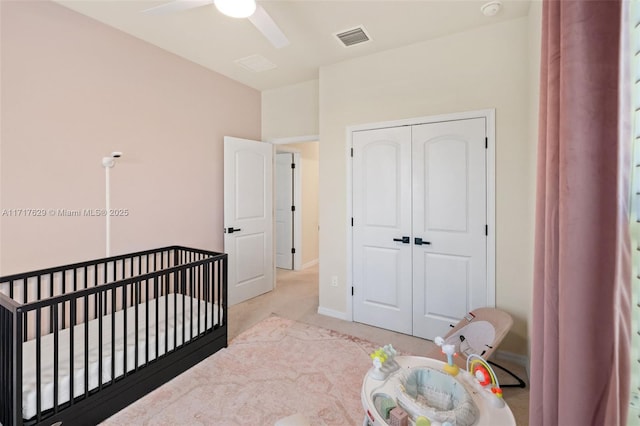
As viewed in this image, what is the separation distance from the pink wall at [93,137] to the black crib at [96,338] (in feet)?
0.60

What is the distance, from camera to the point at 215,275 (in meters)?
2.68

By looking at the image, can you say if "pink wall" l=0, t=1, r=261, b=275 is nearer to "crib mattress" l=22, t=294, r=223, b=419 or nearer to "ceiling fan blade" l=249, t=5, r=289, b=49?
"crib mattress" l=22, t=294, r=223, b=419

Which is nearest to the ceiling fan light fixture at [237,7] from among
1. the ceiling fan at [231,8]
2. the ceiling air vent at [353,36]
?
the ceiling fan at [231,8]

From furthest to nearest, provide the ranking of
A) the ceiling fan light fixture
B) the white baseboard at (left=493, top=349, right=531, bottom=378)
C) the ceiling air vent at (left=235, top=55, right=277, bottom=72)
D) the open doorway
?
1. the open doorway
2. the ceiling air vent at (left=235, top=55, right=277, bottom=72)
3. the white baseboard at (left=493, top=349, right=531, bottom=378)
4. the ceiling fan light fixture

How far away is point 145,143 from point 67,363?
189 centimetres

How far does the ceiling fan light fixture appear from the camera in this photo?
176 centimetres

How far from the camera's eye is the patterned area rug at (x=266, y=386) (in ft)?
5.90

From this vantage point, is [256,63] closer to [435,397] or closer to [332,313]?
[332,313]

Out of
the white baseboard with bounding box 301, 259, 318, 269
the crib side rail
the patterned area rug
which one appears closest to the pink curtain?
the patterned area rug

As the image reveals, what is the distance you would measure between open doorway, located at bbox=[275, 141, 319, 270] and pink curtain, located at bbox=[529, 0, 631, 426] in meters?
4.70

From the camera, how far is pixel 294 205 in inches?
213

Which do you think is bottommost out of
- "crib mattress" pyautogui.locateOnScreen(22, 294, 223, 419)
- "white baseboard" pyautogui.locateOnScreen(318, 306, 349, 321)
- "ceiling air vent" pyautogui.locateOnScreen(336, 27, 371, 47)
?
"white baseboard" pyautogui.locateOnScreen(318, 306, 349, 321)

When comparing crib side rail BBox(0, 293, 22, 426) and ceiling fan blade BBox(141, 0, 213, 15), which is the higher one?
ceiling fan blade BBox(141, 0, 213, 15)

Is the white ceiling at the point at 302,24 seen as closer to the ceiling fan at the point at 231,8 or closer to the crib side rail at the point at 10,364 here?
the ceiling fan at the point at 231,8
